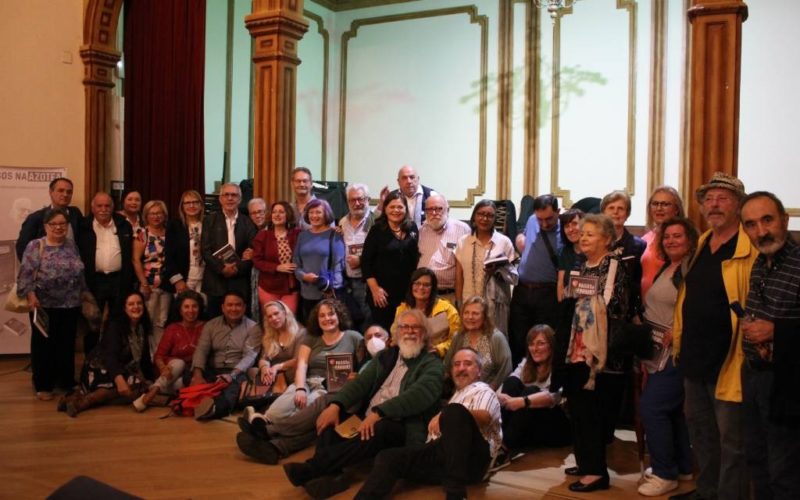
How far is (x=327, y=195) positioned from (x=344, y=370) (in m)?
3.45

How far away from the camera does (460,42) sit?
845cm

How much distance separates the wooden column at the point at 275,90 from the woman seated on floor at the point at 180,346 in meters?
0.91

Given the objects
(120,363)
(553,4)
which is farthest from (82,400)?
(553,4)

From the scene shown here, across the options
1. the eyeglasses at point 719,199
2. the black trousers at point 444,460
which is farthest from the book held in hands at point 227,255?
the eyeglasses at point 719,199

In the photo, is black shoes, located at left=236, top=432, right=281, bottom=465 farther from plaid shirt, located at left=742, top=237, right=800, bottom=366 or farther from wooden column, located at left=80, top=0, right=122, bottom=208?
wooden column, located at left=80, top=0, right=122, bottom=208

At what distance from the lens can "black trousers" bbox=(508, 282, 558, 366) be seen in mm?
4672

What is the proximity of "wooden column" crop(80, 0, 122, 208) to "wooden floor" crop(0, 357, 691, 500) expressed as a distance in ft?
8.21

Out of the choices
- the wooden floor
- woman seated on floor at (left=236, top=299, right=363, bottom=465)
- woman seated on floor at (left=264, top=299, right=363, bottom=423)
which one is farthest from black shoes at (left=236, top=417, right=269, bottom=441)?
woman seated on floor at (left=264, top=299, right=363, bottom=423)

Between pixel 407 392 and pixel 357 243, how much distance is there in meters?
1.50

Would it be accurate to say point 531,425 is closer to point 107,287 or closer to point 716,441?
point 716,441

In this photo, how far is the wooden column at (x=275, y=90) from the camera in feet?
18.7

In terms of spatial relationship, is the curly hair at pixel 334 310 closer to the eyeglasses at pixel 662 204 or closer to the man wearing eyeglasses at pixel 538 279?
the man wearing eyeglasses at pixel 538 279

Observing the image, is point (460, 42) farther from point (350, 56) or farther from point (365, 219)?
point (365, 219)

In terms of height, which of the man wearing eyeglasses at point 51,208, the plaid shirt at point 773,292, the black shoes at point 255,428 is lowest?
the black shoes at point 255,428
